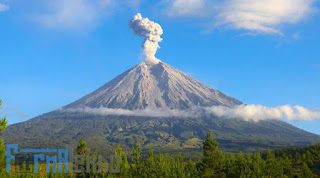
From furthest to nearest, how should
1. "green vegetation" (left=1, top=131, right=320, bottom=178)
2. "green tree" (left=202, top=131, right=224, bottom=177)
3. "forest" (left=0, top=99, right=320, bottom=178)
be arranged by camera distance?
"green tree" (left=202, top=131, right=224, bottom=177) → "green vegetation" (left=1, top=131, right=320, bottom=178) → "forest" (left=0, top=99, right=320, bottom=178)

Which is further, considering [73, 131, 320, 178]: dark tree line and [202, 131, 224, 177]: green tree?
[202, 131, 224, 177]: green tree

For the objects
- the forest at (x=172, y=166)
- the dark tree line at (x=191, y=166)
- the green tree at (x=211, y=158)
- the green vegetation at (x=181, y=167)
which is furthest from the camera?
the green tree at (x=211, y=158)

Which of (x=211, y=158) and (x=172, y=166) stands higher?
(x=211, y=158)

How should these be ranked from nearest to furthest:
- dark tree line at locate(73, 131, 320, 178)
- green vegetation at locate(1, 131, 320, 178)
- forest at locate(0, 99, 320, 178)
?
forest at locate(0, 99, 320, 178)
green vegetation at locate(1, 131, 320, 178)
dark tree line at locate(73, 131, 320, 178)

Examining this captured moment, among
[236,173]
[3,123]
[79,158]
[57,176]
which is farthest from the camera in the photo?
[236,173]

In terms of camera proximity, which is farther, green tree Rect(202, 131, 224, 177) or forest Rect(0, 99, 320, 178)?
green tree Rect(202, 131, 224, 177)

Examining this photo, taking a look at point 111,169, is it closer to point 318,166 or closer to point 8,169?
point 8,169

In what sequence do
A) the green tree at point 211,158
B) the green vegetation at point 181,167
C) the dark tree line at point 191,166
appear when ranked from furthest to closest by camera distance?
the green tree at point 211,158 → the dark tree line at point 191,166 → the green vegetation at point 181,167

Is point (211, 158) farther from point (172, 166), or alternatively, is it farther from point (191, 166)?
point (172, 166)

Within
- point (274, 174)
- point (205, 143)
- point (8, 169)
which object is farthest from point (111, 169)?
point (274, 174)

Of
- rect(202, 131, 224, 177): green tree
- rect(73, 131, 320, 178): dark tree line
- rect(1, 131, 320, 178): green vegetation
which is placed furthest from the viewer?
rect(202, 131, 224, 177): green tree

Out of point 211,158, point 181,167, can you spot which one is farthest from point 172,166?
point 211,158
